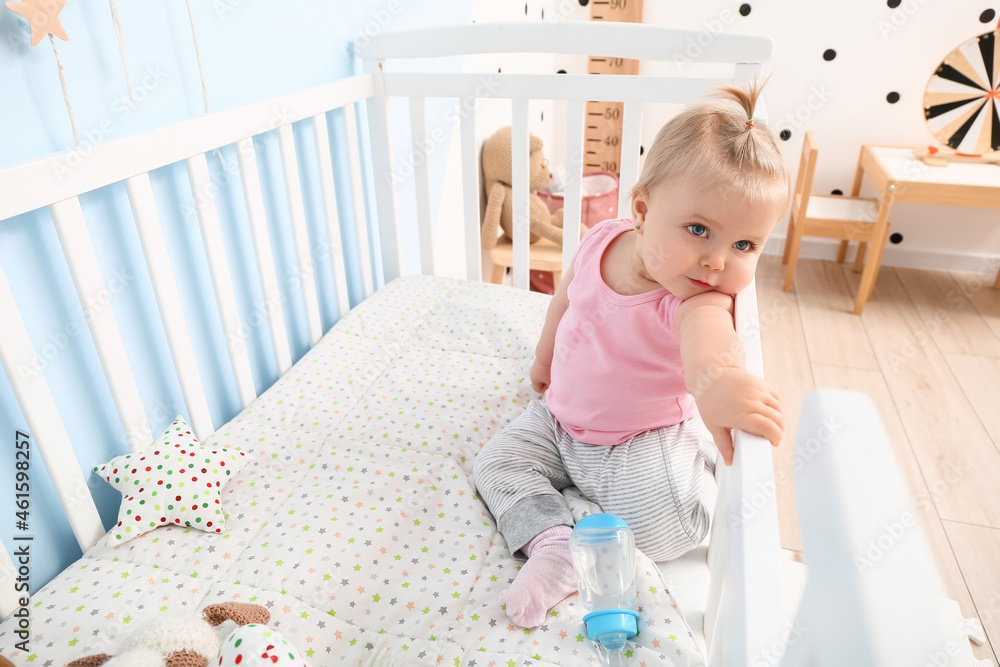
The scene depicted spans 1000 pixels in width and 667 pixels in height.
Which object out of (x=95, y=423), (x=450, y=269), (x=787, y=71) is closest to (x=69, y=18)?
(x=95, y=423)

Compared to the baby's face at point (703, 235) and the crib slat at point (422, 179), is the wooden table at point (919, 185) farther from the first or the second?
the baby's face at point (703, 235)

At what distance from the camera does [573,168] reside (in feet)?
4.02

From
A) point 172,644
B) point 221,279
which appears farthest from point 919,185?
point 172,644

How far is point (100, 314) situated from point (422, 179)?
0.72m

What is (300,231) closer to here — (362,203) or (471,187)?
(362,203)

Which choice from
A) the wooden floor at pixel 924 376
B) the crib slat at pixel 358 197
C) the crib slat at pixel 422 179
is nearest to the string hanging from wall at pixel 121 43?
the crib slat at pixel 358 197

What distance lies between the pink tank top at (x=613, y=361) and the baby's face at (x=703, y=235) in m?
0.07

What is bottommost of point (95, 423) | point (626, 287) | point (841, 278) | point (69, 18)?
point (841, 278)

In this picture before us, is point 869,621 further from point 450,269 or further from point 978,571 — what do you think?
point 450,269

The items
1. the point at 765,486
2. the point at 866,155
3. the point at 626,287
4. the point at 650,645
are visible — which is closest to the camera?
the point at 765,486

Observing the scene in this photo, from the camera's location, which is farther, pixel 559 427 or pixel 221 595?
pixel 559 427

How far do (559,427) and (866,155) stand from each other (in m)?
2.00

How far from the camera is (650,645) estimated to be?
0.64 metres

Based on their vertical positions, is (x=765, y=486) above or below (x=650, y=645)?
above
